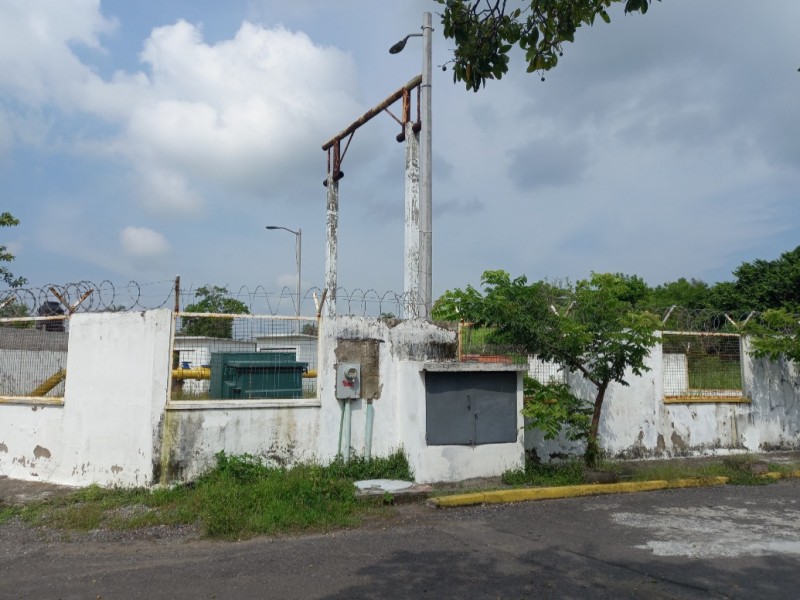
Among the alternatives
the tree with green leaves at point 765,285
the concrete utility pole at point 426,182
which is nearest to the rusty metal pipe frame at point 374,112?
the concrete utility pole at point 426,182

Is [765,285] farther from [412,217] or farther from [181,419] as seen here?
[181,419]

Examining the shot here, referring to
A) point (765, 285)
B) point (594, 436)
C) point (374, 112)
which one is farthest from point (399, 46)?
point (765, 285)

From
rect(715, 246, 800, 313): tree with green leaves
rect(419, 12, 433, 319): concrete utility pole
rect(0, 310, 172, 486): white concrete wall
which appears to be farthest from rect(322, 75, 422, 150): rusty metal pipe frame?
rect(715, 246, 800, 313): tree with green leaves

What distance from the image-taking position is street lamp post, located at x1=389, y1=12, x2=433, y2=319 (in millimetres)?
10852

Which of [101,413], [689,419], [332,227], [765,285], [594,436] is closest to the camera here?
[101,413]

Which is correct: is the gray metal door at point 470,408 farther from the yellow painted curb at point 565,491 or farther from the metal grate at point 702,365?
the metal grate at point 702,365

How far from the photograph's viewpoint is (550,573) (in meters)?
5.59

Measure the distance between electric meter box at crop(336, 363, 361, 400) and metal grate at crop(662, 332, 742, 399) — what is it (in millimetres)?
5746

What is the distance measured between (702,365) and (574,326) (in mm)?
4284

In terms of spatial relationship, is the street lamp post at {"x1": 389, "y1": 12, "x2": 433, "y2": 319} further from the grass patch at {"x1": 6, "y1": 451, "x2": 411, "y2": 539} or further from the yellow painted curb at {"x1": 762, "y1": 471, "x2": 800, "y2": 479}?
the yellow painted curb at {"x1": 762, "y1": 471, "x2": 800, "y2": 479}

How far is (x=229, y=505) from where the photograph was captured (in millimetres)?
7387

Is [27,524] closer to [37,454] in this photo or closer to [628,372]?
[37,454]

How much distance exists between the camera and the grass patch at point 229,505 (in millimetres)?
7117

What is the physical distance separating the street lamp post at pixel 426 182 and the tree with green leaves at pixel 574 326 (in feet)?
2.62
